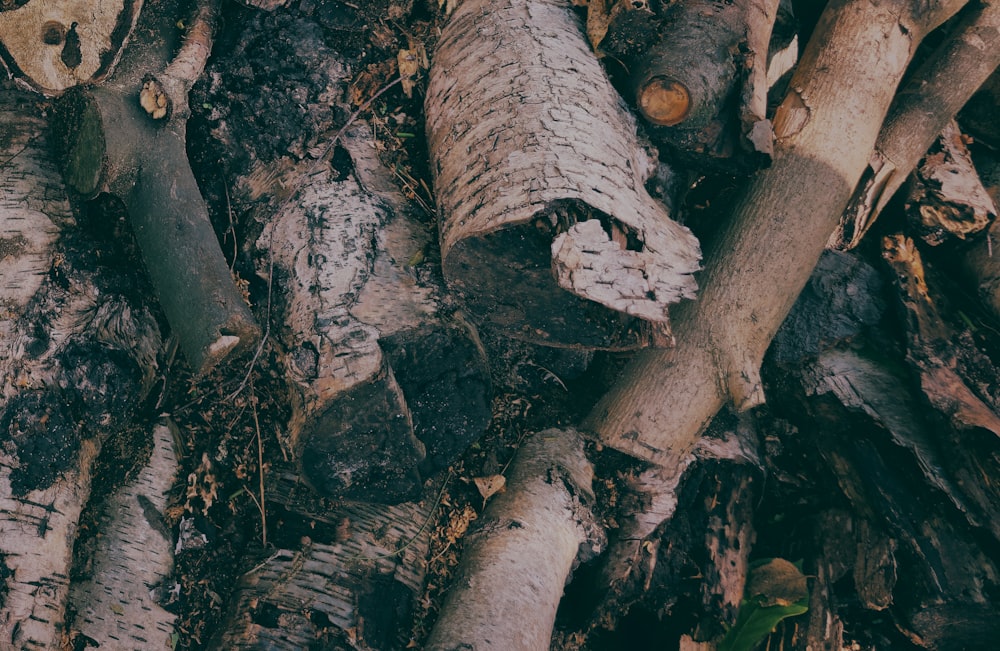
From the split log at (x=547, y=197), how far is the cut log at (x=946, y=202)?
1292mm

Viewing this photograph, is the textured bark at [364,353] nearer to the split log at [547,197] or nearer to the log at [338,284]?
the log at [338,284]

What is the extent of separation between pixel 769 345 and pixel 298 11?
7.26ft

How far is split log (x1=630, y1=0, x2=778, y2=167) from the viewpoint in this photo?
2324 mm

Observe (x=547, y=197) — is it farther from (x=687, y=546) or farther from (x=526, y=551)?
(x=687, y=546)

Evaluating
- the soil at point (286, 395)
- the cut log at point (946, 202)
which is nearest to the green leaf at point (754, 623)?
the soil at point (286, 395)

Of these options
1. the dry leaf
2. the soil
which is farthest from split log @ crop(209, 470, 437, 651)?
the dry leaf

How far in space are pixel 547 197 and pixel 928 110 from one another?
77.9 inches

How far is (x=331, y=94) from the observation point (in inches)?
92.7

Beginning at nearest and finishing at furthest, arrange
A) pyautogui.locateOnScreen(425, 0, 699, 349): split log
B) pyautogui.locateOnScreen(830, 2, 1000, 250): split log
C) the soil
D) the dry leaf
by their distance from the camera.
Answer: pyautogui.locateOnScreen(425, 0, 699, 349): split log < the soil < the dry leaf < pyautogui.locateOnScreen(830, 2, 1000, 250): split log

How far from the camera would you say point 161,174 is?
2.14m

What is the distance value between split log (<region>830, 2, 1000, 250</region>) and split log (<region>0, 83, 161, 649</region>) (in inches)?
112

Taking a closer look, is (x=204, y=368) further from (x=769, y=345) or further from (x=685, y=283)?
(x=769, y=345)

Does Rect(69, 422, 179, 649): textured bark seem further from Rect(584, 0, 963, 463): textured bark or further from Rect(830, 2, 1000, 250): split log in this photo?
Rect(830, 2, 1000, 250): split log

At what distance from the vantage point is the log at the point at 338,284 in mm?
2059
